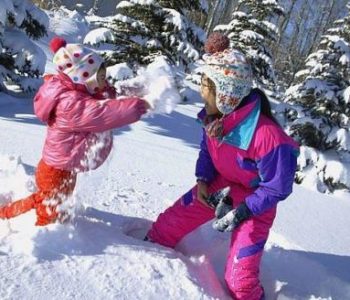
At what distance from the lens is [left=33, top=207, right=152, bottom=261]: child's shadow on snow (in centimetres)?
226

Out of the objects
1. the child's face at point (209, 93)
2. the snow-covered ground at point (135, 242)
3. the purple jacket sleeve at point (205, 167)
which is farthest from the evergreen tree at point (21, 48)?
the child's face at point (209, 93)

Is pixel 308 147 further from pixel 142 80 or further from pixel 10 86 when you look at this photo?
pixel 142 80

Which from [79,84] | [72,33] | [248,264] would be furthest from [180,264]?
[72,33]

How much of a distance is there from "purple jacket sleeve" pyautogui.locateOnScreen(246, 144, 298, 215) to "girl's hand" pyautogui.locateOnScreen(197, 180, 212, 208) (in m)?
0.42

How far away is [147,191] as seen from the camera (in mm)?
3916

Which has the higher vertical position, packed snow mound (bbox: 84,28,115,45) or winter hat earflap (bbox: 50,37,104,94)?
winter hat earflap (bbox: 50,37,104,94)

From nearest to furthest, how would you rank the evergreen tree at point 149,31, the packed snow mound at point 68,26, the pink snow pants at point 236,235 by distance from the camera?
the pink snow pants at point 236,235, the evergreen tree at point 149,31, the packed snow mound at point 68,26

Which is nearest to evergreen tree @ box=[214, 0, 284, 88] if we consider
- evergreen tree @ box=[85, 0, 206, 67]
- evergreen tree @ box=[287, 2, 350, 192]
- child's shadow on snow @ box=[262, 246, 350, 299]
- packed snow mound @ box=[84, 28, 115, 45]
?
evergreen tree @ box=[85, 0, 206, 67]

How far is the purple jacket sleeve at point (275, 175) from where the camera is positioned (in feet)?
8.07

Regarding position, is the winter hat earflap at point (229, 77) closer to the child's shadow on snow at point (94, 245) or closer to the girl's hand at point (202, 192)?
the girl's hand at point (202, 192)

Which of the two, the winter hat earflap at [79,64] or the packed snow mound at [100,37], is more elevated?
the winter hat earflap at [79,64]

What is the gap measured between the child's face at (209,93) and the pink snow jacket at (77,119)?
1.34 feet

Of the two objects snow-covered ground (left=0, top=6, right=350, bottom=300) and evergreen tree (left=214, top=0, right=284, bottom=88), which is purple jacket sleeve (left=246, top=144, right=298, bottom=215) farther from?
evergreen tree (left=214, top=0, right=284, bottom=88)

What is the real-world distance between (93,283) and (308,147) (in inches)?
262
